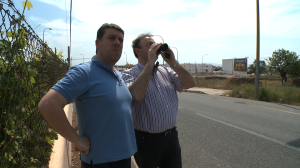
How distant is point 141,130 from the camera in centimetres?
234

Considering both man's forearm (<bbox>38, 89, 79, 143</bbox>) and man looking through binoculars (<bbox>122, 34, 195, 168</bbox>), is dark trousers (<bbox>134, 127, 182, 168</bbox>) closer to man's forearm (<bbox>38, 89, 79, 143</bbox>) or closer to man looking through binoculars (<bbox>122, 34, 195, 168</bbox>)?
man looking through binoculars (<bbox>122, 34, 195, 168</bbox>)

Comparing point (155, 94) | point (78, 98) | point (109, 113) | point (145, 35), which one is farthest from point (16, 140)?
point (145, 35)

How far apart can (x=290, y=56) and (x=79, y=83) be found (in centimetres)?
4095

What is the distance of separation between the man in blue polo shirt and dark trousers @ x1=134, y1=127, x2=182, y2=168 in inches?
18.3

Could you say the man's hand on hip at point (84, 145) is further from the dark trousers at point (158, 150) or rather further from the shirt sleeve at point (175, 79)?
the shirt sleeve at point (175, 79)

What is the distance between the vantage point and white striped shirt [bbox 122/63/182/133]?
2.30 meters

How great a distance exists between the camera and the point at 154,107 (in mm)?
2307

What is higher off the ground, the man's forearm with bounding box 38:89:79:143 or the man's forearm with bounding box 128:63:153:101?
the man's forearm with bounding box 128:63:153:101

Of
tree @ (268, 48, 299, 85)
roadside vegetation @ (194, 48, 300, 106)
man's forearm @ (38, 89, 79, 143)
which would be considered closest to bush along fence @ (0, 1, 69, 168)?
man's forearm @ (38, 89, 79, 143)

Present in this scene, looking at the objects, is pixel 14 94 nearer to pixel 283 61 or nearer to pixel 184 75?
pixel 184 75

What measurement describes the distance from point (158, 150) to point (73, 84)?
3.91 ft

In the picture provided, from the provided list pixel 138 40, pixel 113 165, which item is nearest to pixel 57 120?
pixel 113 165

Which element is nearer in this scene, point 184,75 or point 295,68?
point 184,75

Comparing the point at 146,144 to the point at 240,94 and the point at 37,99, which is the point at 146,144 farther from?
the point at 240,94
